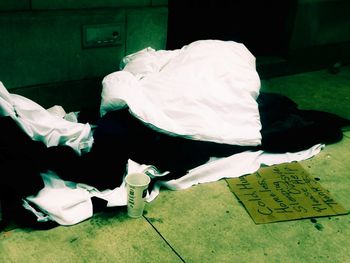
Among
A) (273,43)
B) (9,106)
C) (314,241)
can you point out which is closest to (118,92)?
(9,106)

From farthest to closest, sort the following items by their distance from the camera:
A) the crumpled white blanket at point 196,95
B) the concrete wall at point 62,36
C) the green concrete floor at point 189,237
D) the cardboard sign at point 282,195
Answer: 1. the concrete wall at point 62,36
2. the crumpled white blanket at point 196,95
3. the cardboard sign at point 282,195
4. the green concrete floor at point 189,237

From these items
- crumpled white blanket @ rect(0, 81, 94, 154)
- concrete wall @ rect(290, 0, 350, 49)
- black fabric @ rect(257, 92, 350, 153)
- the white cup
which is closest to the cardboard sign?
black fabric @ rect(257, 92, 350, 153)

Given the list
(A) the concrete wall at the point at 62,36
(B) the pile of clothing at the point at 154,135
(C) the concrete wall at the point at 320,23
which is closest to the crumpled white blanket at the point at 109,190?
(B) the pile of clothing at the point at 154,135

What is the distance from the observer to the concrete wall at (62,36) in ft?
7.73

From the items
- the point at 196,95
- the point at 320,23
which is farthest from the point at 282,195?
the point at 320,23

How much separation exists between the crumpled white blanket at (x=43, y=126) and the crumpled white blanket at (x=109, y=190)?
18 cm

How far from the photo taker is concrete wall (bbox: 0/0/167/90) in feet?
7.73

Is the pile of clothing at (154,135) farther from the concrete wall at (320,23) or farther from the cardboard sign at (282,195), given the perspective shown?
the concrete wall at (320,23)

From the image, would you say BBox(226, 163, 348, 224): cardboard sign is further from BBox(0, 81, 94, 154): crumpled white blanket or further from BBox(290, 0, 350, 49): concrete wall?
BBox(290, 0, 350, 49): concrete wall

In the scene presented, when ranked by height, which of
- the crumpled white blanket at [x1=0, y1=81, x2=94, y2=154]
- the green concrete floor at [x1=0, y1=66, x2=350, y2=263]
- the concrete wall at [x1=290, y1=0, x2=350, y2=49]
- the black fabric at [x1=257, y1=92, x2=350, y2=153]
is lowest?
the green concrete floor at [x1=0, y1=66, x2=350, y2=263]

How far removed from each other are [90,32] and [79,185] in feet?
3.66

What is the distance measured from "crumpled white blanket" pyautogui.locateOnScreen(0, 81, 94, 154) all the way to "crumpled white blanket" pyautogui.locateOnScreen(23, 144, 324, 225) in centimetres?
18

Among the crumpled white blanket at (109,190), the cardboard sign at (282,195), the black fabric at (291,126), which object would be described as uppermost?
the black fabric at (291,126)

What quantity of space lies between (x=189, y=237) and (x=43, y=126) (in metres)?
0.86
